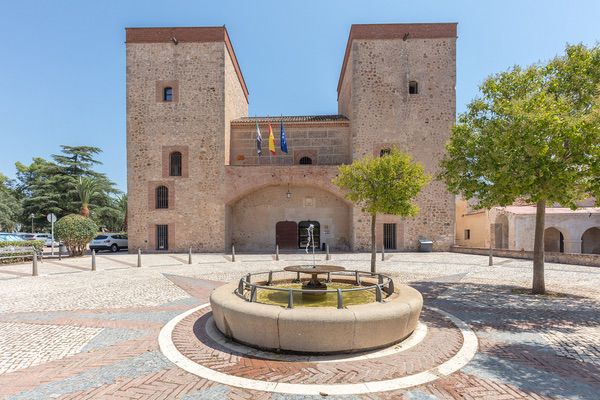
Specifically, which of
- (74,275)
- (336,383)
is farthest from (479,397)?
(74,275)

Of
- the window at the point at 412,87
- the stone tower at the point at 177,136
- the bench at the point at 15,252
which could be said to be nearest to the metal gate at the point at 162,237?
the stone tower at the point at 177,136

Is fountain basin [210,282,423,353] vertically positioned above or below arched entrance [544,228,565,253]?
above

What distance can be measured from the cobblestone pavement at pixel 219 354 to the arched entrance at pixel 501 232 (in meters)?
15.5

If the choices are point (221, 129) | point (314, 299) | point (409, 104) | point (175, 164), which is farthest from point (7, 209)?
point (314, 299)

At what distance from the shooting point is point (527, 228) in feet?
69.9

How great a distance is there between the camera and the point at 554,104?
732 cm

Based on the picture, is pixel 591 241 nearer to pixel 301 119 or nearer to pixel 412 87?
pixel 412 87

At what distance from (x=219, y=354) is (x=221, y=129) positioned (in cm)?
1911

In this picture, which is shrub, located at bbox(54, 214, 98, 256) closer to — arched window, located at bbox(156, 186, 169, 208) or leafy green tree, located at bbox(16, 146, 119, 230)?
arched window, located at bbox(156, 186, 169, 208)

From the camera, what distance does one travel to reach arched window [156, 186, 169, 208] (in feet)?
72.7

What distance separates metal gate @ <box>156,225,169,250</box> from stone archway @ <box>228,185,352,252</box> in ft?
14.6

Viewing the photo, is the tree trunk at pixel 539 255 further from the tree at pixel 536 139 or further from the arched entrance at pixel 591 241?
the arched entrance at pixel 591 241

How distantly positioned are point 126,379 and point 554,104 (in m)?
9.74

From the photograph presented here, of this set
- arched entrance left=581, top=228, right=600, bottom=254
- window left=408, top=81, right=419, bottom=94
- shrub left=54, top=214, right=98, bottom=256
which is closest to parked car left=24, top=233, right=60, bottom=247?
shrub left=54, top=214, right=98, bottom=256
